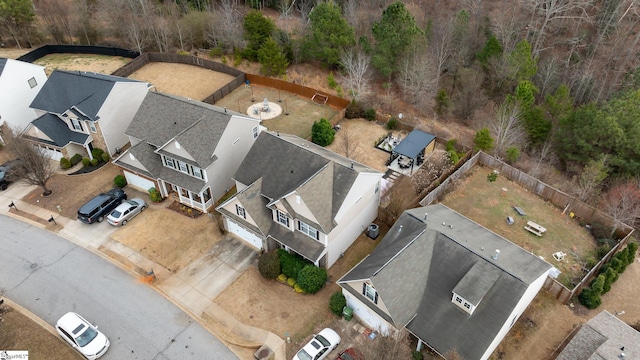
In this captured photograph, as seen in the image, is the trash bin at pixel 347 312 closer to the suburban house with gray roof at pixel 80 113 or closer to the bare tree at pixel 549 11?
the suburban house with gray roof at pixel 80 113

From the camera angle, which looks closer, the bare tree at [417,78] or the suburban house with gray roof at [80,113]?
the suburban house with gray roof at [80,113]

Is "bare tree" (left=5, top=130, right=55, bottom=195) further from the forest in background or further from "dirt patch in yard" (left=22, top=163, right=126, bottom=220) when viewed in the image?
the forest in background

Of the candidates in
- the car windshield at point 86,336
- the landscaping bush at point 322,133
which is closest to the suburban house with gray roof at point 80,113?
the landscaping bush at point 322,133

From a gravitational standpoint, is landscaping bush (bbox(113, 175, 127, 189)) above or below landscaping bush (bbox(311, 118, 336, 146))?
below

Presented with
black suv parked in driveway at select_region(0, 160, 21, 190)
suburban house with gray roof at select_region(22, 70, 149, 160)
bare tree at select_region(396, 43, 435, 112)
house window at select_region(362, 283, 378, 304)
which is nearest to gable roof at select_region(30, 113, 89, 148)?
suburban house with gray roof at select_region(22, 70, 149, 160)

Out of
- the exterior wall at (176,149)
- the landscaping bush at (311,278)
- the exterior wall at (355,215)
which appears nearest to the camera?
the landscaping bush at (311,278)

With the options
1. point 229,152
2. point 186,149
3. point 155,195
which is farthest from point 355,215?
point 155,195

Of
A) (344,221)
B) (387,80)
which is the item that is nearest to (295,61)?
(387,80)
